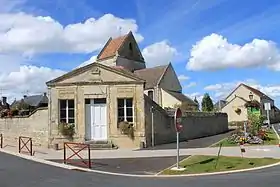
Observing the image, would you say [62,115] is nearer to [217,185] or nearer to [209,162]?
[209,162]

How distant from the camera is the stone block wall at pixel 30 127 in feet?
82.4

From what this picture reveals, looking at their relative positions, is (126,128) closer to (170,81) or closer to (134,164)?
(134,164)

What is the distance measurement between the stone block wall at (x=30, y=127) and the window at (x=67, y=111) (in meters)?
1.11

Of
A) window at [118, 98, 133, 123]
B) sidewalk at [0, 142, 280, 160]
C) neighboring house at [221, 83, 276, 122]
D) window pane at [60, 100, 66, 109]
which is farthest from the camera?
neighboring house at [221, 83, 276, 122]

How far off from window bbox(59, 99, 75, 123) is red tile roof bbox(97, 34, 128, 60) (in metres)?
35.6

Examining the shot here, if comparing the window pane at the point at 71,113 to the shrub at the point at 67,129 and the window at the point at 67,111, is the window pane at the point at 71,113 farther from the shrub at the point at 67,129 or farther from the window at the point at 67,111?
the shrub at the point at 67,129

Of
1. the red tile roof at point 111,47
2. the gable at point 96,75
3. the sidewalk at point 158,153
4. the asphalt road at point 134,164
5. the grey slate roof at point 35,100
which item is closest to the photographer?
the asphalt road at point 134,164

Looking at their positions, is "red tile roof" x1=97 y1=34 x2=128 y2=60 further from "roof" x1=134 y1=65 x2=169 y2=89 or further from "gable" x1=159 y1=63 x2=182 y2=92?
"gable" x1=159 y1=63 x2=182 y2=92

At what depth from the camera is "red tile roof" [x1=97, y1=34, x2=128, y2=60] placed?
199 ft

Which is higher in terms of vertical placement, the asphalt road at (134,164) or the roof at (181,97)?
the roof at (181,97)

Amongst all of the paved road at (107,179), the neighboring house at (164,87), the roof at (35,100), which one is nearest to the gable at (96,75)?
the paved road at (107,179)

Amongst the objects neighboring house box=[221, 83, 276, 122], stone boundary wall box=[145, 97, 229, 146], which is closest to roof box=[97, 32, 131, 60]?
neighboring house box=[221, 83, 276, 122]

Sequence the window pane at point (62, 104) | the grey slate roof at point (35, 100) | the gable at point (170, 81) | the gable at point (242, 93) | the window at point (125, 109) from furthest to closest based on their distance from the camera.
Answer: the gable at point (242, 93), the gable at point (170, 81), the grey slate roof at point (35, 100), the window pane at point (62, 104), the window at point (125, 109)

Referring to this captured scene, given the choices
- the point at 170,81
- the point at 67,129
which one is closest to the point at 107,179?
the point at 67,129
